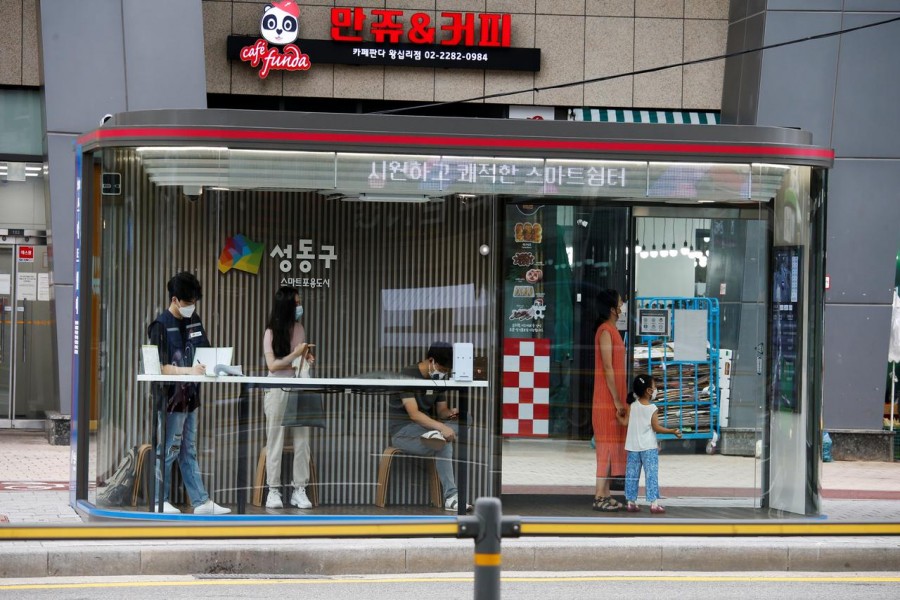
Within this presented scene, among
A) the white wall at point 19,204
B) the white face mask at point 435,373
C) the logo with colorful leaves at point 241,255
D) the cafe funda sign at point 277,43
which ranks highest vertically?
the cafe funda sign at point 277,43

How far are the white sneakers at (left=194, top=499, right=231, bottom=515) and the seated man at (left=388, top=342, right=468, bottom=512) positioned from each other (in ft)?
4.50

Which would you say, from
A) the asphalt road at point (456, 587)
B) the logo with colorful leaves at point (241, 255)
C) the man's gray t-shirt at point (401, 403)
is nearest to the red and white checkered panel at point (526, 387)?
the man's gray t-shirt at point (401, 403)

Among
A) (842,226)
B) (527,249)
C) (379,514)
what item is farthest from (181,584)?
(842,226)

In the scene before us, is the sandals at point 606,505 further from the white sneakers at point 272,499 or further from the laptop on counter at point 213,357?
the laptop on counter at point 213,357

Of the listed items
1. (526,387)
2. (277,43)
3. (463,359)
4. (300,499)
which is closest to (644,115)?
(277,43)

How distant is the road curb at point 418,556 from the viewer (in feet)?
26.0

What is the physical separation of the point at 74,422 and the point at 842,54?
11.1m

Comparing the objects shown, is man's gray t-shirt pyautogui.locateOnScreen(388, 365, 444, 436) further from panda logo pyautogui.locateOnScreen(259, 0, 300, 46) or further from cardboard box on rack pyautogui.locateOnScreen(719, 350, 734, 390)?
panda logo pyautogui.locateOnScreen(259, 0, 300, 46)

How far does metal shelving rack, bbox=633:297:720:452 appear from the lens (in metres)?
9.95

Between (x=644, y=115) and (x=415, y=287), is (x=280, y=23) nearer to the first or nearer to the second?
(x=644, y=115)

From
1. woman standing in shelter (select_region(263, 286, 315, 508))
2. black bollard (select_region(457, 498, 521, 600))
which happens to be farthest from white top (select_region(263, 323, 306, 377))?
black bollard (select_region(457, 498, 521, 600))

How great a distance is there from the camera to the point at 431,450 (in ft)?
31.7

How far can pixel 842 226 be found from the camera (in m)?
15.9

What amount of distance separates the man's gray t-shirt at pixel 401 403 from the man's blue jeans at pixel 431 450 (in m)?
0.05
